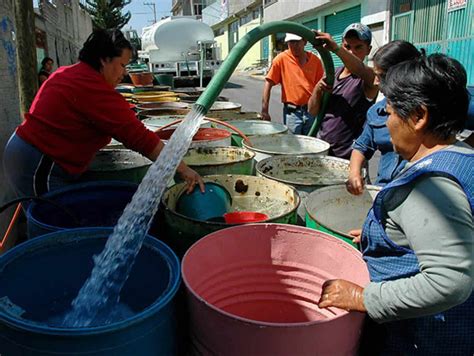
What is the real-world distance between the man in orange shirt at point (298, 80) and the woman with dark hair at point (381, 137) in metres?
1.53

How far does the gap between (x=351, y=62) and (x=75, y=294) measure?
2.12 m

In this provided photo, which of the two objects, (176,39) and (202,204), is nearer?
(202,204)

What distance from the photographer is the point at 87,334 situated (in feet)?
3.38

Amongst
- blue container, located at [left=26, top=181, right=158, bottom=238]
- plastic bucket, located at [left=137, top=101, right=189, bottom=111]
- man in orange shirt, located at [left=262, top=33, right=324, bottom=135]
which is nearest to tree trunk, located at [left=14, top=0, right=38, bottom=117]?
plastic bucket, located at [left=137, top=101, right=189, bottom=111]

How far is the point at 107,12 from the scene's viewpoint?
37719mm

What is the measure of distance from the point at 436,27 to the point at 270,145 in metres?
10.7

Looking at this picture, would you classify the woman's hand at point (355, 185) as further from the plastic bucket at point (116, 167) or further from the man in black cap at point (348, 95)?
the plastic bucket at point (116, 167)

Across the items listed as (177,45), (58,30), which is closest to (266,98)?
(177,45)

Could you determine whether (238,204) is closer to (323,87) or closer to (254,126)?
(323,87)

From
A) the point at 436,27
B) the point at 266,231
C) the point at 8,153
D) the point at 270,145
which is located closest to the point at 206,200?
the point at 266,231

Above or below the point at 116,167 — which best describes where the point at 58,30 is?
above

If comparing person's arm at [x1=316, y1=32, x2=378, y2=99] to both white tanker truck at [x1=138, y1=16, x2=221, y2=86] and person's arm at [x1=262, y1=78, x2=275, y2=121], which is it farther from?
white tanker truck at [x1=138, y1=16, x2=221, y2=86]

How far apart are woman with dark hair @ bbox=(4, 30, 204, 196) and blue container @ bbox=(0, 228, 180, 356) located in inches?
23.2

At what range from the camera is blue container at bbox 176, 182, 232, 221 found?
207cm
